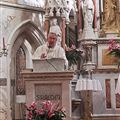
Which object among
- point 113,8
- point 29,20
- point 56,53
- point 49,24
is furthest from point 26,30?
point 56,53

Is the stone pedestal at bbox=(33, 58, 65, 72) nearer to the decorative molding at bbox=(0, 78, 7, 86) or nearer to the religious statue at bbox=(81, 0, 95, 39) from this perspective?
the religious statue at bbox=(81, 0, 95, 39)

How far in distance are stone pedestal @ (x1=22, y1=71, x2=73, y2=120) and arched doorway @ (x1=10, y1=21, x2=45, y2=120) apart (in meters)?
4.78

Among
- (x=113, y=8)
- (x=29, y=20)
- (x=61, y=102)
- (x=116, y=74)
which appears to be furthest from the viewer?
(x=29, y=20)

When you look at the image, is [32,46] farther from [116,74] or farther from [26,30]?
[116,74]

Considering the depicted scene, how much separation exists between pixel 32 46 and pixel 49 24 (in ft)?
4.73

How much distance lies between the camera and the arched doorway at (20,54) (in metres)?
10.0

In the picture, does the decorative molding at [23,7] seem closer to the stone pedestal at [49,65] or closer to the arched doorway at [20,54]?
the arched doorway at [20,54]

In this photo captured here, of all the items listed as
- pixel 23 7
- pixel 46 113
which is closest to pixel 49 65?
pixel 46 113

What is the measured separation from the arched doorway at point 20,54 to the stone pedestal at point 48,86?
4.78 metres

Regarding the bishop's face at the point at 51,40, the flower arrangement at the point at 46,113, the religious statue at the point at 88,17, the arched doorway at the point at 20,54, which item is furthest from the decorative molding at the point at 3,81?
the flower arrangement at the point at 46,113

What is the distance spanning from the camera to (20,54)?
10633 mm

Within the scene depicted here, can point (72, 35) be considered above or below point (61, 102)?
above

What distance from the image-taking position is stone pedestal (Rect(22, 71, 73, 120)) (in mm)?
4926

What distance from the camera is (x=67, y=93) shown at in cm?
493
